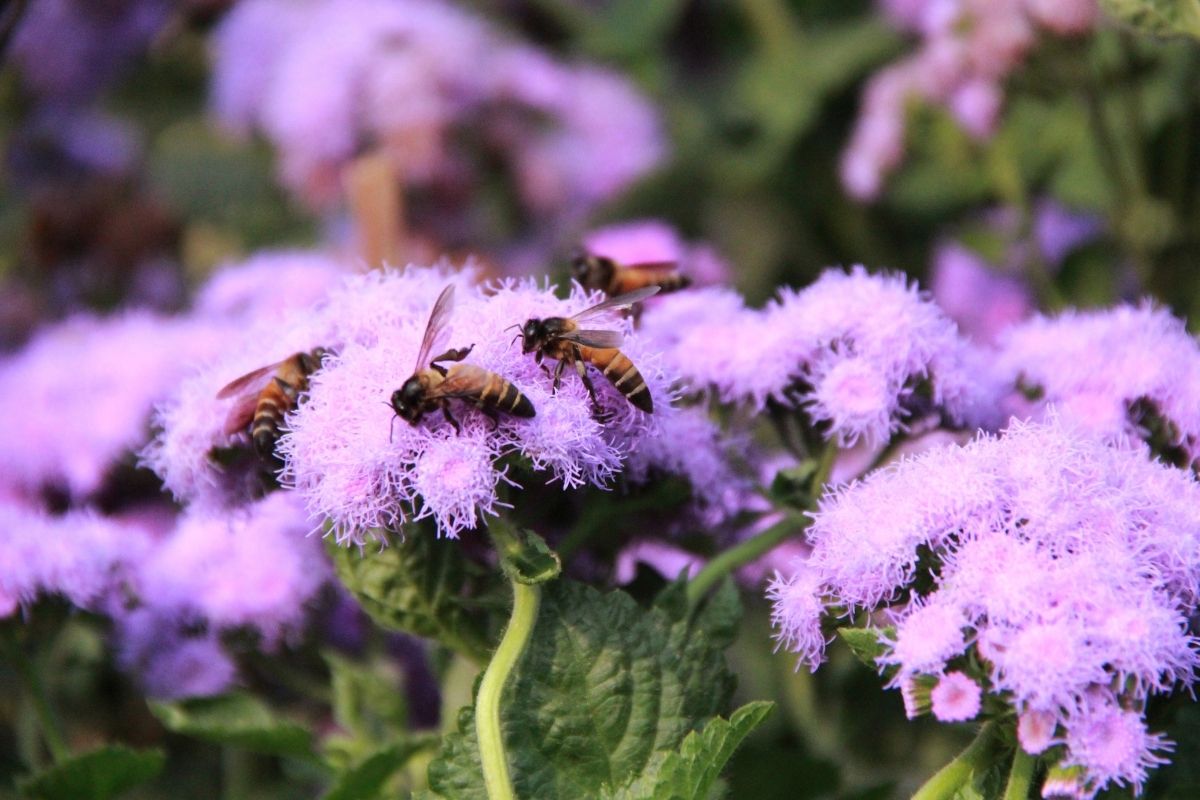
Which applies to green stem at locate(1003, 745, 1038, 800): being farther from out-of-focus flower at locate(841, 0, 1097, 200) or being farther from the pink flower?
out-of-focus flower at locate(841, 0, 1097, 200)

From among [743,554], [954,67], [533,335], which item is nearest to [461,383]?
[533,335]

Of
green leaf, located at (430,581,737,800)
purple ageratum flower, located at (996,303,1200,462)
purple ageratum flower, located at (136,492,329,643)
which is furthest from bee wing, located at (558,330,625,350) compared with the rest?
purple ageratum flower, located at (136,492,329,643)

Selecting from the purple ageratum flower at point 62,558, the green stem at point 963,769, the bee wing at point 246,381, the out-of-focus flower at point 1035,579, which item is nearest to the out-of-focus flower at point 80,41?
the purple ageratum flower at point 62,558

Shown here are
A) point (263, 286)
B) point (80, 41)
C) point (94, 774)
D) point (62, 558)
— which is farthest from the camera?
point (80, 41)

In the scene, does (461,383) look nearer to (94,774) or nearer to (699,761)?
(699,761)

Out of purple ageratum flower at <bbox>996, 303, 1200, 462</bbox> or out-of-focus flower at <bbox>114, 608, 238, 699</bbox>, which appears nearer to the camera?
purple ageratum flower at <bbox>996, 303, 1200, 462</bbox>
